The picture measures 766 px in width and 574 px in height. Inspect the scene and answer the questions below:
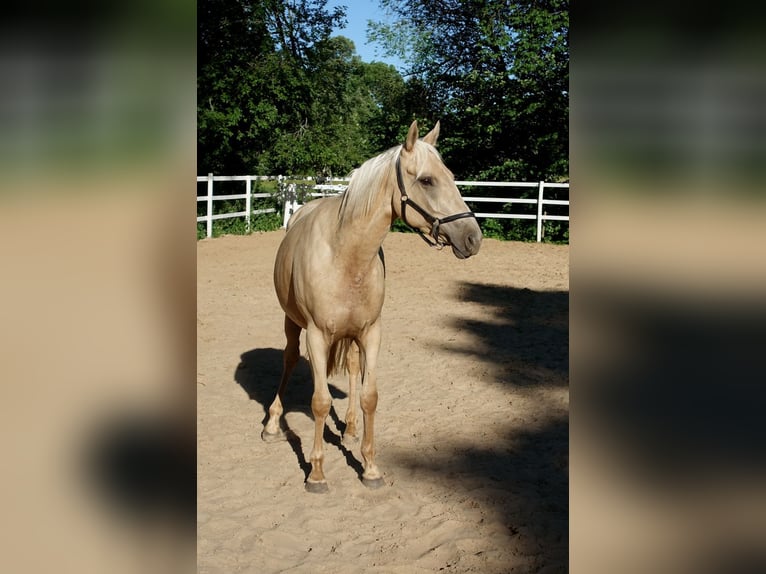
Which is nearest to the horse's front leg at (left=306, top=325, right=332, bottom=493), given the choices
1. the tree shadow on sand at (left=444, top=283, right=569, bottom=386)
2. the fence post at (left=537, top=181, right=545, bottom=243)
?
the tree shadow on sand at (left=444, top=283, right=569, bottom=386)

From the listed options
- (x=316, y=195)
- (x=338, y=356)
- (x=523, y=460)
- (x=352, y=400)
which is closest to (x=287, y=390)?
(x=352, y=400)

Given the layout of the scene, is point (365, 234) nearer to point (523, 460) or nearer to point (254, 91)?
point (523, 460)

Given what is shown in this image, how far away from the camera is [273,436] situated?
16.1 feet

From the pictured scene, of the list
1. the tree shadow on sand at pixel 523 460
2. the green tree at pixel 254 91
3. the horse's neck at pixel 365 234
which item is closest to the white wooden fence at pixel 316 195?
the green tree at pixel 254 91

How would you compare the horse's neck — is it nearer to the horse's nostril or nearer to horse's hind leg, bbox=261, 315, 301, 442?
the horse's nostril

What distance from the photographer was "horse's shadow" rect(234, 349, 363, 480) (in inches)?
188

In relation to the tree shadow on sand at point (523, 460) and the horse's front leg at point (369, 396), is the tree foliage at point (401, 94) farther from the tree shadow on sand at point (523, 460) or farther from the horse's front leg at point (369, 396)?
the horse's front leg at point (369, 396)

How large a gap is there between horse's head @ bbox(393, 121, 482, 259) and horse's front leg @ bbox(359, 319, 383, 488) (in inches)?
32.4

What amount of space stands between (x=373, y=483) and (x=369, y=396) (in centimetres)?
56
